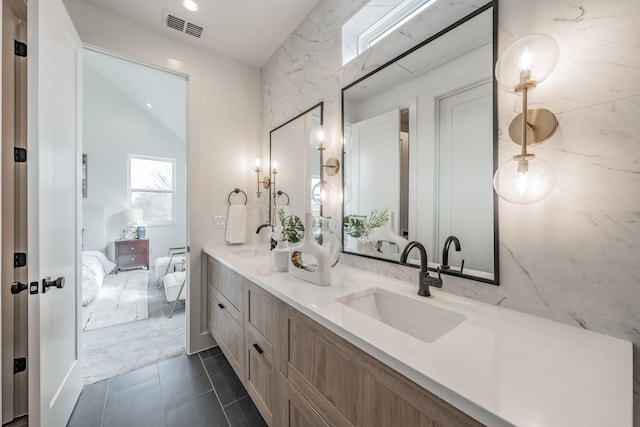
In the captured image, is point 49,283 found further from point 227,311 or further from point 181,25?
point 181,25

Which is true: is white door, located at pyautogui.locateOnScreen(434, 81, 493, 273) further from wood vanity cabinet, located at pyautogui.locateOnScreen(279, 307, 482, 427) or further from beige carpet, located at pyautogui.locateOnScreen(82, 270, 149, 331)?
beige carpet, located at pyautogui.locateOnScreen(82, 270, 149, 331)

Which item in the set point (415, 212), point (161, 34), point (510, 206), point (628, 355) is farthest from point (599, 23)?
point (161, 34)

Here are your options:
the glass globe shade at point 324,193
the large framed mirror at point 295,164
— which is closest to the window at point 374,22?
the large framed mirror at point 295,164

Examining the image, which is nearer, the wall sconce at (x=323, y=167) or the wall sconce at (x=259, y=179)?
the wall sconce at (x=323, y=167)

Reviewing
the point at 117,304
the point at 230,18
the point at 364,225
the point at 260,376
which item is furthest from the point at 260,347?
the point at 117,304

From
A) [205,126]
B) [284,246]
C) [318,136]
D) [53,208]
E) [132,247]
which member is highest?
[205,126]

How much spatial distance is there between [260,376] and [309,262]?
66 centimetres

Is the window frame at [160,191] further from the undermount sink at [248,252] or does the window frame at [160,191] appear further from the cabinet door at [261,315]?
the cabinet door at [261,315]

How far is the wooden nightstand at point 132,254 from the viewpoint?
16.0ft

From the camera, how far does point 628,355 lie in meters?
0.66

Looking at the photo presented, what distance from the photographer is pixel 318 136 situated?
1.76 meters

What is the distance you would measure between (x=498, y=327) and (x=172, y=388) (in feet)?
6.77

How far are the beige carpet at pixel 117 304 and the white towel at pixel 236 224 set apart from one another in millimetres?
1592

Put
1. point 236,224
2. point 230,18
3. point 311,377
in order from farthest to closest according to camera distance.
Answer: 1. point 236,224
2. point 230,18
3. point 311,377
